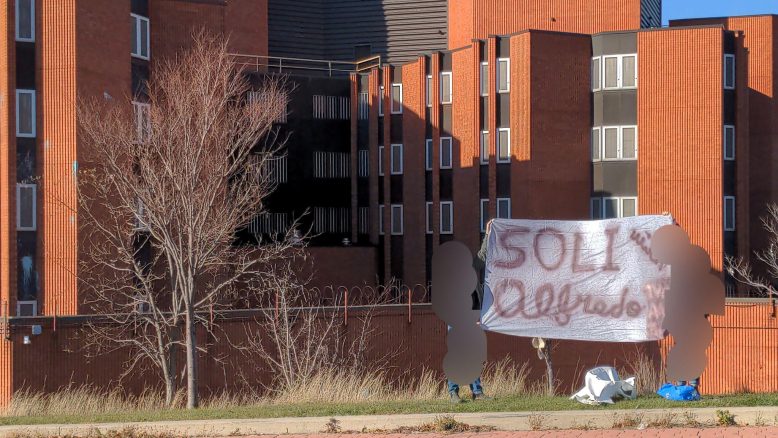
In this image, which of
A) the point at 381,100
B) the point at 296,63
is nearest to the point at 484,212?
the point at 381,100

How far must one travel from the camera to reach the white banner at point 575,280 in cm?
1783

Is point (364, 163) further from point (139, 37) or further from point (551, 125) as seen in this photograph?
point (139, 37)

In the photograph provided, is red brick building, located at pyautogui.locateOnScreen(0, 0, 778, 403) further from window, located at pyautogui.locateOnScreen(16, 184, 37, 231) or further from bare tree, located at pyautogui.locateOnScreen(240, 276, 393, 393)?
bare tree, located at pyautogui.locateOnScreen(240, 276, 393, 393)

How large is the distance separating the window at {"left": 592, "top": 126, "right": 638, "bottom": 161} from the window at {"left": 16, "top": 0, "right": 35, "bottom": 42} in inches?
773

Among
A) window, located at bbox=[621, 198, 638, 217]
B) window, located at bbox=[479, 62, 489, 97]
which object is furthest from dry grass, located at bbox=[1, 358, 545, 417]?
window, located at bbox=[479, 62, 489, 97]

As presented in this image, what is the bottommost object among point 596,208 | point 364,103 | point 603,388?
point 603,388

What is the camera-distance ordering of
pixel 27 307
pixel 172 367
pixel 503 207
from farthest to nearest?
pixel 503 207 → pixel 27 307 → pixel 172 367

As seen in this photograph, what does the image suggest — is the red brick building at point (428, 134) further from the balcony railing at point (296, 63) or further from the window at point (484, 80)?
the balcony railing at point (296, 63)

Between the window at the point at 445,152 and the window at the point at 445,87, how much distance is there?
1.53 meters

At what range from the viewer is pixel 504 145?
Result: 41.0m

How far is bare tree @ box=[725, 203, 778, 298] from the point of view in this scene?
38.5 meters

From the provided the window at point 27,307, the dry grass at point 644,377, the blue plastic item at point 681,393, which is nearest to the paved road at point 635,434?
the blue plastic item at point 681,393

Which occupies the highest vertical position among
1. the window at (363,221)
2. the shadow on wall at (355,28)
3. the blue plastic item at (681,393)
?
the shadow on wall at (355,28)

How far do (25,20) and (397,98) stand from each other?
1724 centimetres
